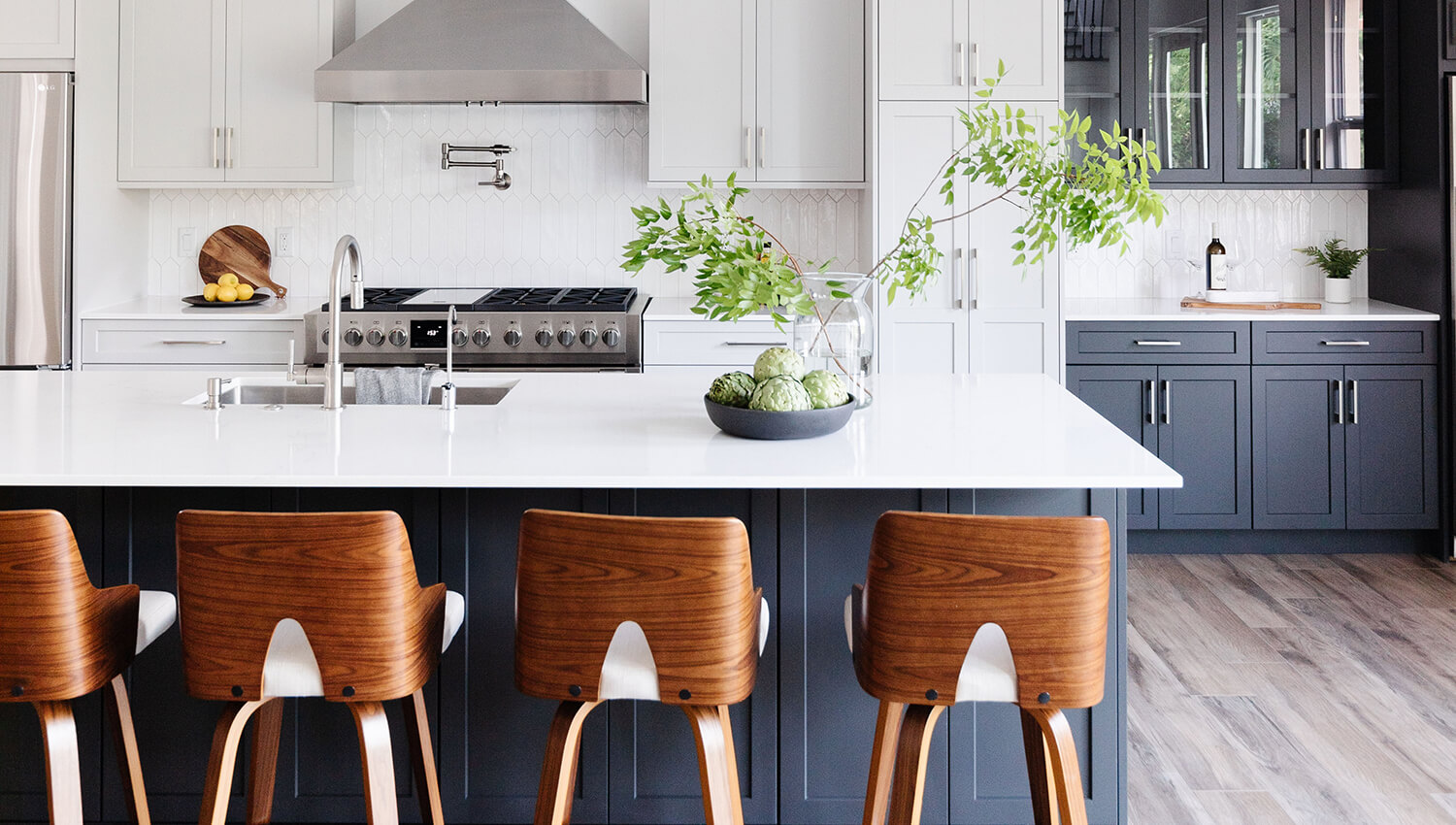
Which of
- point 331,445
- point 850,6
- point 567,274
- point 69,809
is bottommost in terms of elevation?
point 69,809

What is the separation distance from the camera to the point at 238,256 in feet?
16.4

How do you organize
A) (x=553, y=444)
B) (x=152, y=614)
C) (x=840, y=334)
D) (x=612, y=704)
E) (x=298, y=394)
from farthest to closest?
(x=298, y=394)
(x=840, y=334)
(x=612, y=704)
(x=553, y=444)
(x=152, y=614)

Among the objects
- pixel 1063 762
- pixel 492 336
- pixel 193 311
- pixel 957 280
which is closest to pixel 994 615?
pixel 1063 762

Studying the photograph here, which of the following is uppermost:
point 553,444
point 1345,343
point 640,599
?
point 1345,343

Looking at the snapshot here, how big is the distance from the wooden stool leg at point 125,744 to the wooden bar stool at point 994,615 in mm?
1207

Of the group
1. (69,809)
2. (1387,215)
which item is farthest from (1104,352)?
(69,809)

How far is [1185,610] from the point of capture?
3.94 meters

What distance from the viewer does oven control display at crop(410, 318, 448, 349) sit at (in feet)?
14.5

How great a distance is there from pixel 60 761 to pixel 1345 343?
418 cm

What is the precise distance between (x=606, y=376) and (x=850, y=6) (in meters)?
2.15

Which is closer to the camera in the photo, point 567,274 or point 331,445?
point 331,445

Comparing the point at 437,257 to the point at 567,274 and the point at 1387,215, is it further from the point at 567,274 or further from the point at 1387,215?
the point at 1387,215

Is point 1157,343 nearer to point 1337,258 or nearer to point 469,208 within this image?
point 1337,258

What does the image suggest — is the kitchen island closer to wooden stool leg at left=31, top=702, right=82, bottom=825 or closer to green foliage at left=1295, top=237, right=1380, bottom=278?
wooden stool leg at left=31, top=702, right=82, bottom=825
